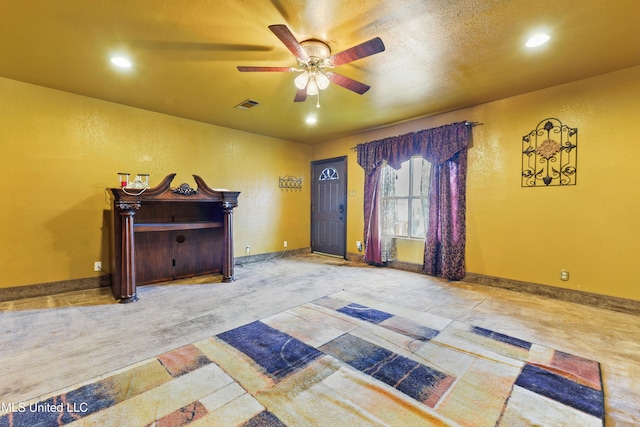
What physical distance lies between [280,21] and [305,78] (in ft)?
1.61

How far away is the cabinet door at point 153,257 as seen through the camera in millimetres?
3932

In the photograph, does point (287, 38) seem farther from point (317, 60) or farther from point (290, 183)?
point (290, 183)

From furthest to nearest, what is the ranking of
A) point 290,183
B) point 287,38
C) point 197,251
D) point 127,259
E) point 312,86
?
point 290,183 → point 197,251 → point 127,259 → point 312,86 → point 287,38

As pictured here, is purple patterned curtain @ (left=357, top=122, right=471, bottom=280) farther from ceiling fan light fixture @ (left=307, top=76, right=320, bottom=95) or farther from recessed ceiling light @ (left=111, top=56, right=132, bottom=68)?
recessed ceiling light @ (left=111, top=56, right=132, bottom=68)

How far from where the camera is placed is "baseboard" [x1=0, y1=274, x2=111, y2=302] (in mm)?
3318

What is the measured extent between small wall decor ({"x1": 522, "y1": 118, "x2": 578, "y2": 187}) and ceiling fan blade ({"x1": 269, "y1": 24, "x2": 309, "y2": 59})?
317 cm

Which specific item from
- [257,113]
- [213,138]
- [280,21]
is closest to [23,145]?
[213,138]

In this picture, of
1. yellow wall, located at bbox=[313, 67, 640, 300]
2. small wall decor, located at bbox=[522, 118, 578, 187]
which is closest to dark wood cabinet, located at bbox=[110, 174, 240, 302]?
yellow wall, located at bbox=[313, 67, 640, 300]

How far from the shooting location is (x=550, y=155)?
3514mm

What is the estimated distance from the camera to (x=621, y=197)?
307 centimetres

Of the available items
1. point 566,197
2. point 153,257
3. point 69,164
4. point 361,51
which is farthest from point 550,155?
point 69,164

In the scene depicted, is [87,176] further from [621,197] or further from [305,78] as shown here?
[621,197]

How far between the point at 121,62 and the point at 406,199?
436 cm

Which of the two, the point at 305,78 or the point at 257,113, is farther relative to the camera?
the point at 257,113
